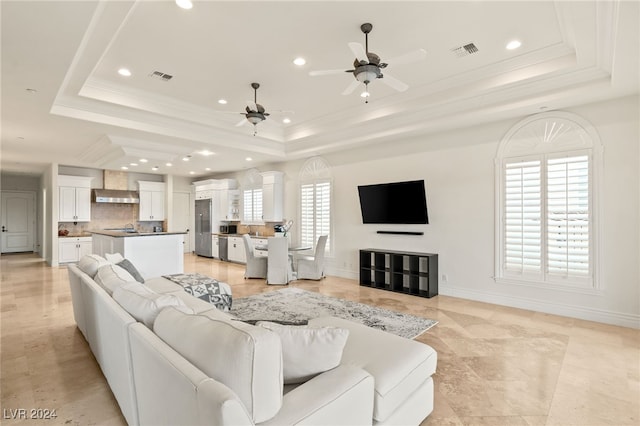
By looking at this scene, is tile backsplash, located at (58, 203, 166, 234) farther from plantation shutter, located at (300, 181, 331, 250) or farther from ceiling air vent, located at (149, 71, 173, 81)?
ceiling air vent, located at (149, 71, 173, 81)

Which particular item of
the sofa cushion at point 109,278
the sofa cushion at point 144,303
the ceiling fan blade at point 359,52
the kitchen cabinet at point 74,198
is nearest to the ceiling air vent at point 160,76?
the sofa cushion at point 109,278

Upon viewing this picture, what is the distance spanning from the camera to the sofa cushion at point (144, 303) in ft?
6.43

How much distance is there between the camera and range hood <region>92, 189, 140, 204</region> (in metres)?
9.87

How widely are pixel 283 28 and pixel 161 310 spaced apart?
288 centimetres

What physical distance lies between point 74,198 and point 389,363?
34.9 ft

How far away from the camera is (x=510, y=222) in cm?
493

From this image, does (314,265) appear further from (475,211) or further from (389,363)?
(389,363)

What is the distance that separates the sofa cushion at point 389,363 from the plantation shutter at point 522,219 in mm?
3452

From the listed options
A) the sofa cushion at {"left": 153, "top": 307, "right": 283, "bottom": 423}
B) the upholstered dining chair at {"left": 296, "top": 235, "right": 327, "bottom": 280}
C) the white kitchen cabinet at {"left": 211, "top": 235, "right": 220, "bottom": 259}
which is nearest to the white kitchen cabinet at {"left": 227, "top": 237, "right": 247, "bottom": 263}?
the white kitchen cabinet at {"left": 211, "top": 235, "right": 220, "bottom": 259}

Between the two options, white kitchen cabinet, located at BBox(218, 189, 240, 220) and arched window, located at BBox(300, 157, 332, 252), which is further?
white kitchen cabinet, located at BBox(218, 189, 240, 220)

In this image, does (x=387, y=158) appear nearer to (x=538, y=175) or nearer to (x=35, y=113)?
(x=538, y=175)

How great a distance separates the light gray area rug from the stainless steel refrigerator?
557 cm

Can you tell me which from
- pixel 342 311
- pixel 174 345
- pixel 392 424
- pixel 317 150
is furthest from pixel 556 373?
pixel 317 150

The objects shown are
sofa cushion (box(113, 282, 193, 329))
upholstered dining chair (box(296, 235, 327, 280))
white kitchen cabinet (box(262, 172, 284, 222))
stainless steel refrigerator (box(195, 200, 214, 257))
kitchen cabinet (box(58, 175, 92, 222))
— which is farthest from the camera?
stainless steel refrigerator (box(195, 200, 214, 257))
